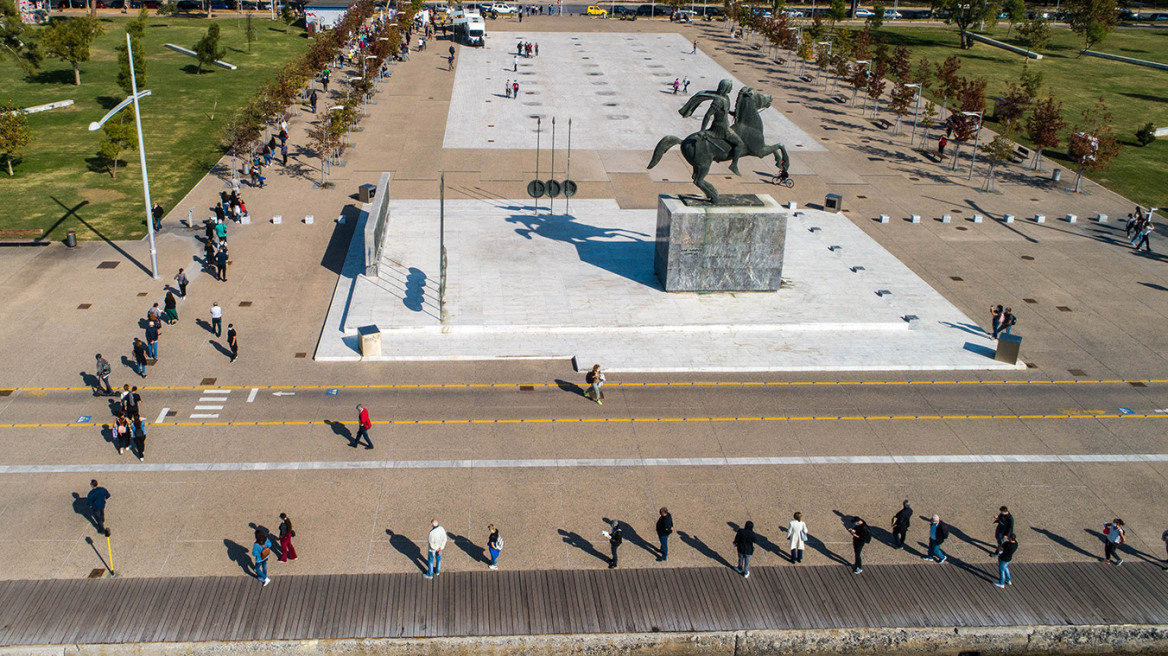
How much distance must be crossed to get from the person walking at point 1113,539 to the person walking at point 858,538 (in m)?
5.71

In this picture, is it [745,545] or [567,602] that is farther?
[745,545]

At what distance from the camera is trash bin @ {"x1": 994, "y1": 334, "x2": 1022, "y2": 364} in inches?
1211

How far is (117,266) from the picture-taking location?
37094mm

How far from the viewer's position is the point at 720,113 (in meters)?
33.4

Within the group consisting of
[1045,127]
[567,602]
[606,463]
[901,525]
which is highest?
[1045,127]

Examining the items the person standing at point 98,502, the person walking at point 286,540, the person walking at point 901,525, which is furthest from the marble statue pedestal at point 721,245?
the person standing at point 98,502

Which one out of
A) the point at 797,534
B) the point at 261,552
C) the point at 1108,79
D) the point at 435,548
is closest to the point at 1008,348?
the point at 797,534

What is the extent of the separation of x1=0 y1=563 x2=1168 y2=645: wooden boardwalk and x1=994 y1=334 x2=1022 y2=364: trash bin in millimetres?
10581

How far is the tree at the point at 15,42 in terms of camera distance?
68688 millimetres

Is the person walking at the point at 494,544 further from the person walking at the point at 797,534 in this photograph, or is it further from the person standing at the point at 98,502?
the person standing at the point at 98,502

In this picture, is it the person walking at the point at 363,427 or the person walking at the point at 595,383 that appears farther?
the person walking at the point at 595,383

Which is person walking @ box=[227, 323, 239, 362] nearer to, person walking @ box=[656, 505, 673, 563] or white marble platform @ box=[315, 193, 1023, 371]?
white marble platform @ box=[315, 193, 1023, 371]

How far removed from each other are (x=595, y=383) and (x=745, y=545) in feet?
28.3

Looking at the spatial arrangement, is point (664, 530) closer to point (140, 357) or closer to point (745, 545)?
point (745, 545)
